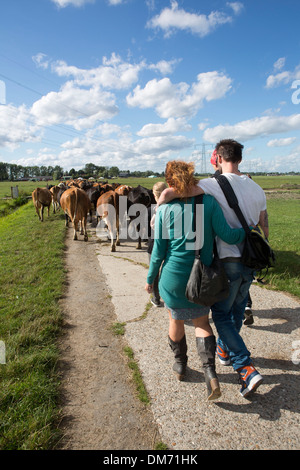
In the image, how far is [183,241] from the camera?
2.34 metres

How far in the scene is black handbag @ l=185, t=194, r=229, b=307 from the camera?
2.25 m

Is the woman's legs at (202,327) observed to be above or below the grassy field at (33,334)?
above

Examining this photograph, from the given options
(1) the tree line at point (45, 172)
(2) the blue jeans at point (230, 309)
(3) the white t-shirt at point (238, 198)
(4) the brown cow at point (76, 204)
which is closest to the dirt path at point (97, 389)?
(2) the blue jeans at point (230, 309)

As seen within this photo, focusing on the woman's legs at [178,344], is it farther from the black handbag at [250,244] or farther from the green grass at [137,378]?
the black handbag at [250,244]

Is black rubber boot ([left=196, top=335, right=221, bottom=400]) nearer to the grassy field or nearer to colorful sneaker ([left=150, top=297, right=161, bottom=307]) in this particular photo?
the grassy field

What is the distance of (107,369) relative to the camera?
9.82 ft

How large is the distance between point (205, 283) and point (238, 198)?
33.1 inches

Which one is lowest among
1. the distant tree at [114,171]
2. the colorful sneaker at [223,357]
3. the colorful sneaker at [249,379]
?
the colorful sneaker at [223,357]

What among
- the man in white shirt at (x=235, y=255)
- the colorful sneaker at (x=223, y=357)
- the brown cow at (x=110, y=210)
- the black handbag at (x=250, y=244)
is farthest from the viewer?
the brown cow at (x=110, y=210)

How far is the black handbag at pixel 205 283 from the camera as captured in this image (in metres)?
2.25

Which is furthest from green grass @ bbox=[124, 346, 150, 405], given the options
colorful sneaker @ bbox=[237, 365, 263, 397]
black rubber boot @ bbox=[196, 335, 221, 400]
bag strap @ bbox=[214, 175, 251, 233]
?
bag strap @ bbox=[214, 175, 251, 233]

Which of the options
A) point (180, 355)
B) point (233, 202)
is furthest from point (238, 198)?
point (180, 355)

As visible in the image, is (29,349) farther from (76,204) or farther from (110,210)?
(76,204)
